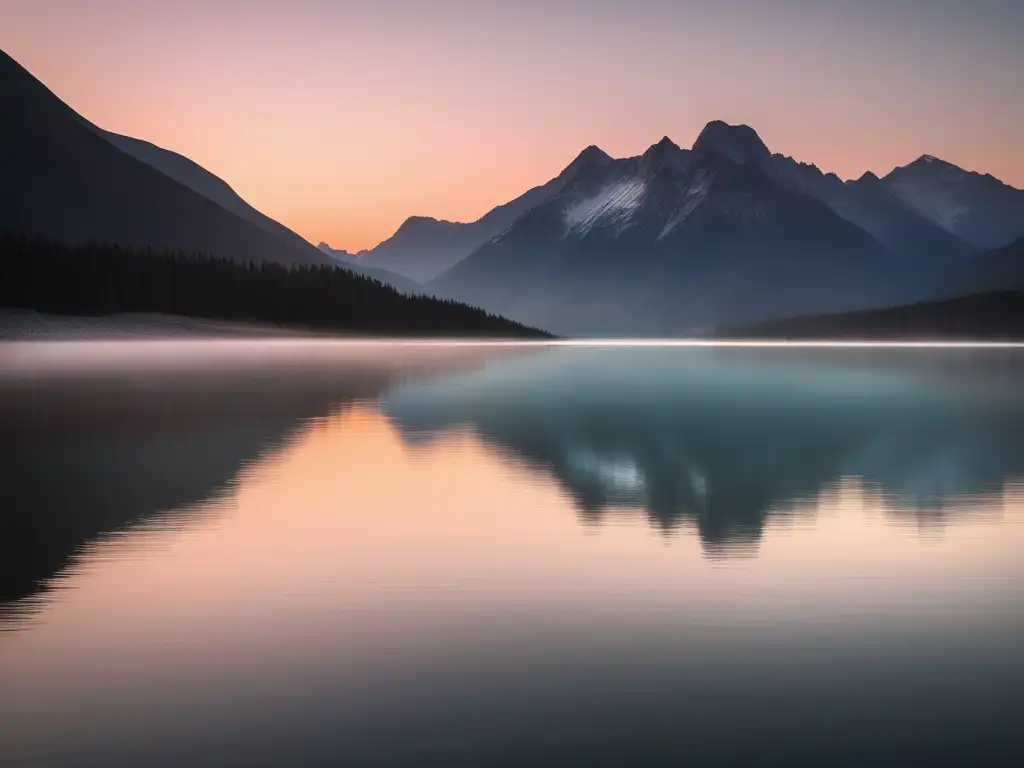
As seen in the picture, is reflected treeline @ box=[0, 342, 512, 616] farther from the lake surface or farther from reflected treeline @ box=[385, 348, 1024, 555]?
reflected treeline @ box=[385, 348, 1024, 555]

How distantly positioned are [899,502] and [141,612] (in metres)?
16.8

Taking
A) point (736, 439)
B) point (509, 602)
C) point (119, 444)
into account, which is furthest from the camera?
point (736, 439)

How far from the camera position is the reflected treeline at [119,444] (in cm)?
2116

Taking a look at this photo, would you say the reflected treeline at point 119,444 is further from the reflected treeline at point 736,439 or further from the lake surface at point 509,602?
the reflected treeline at point 736,439

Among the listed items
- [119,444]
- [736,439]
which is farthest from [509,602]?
[736,439]

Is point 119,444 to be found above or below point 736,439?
above

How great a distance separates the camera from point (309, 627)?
14.9m

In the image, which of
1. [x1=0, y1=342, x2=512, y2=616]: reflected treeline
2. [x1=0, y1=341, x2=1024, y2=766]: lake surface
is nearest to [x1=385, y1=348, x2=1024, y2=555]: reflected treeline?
[x1=0, y1=341, x2=1024, y2=766]: lake surface

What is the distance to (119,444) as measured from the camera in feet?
115

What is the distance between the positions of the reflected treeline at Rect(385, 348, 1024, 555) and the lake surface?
0.23 meters

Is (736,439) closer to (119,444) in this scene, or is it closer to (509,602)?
(119,444)

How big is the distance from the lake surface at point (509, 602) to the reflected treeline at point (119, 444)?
0.18m

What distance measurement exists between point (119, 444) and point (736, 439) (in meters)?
20.4

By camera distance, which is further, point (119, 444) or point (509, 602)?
point (119, 444)
